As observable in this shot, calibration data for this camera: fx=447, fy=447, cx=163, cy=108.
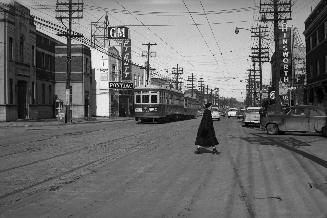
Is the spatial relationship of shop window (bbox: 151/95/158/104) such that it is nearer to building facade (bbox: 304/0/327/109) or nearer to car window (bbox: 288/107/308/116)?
building facade (bbox: 304/0/327/109)

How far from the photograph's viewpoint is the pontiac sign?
207ft

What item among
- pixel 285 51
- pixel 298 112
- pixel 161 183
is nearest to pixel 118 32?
pixel 285 51

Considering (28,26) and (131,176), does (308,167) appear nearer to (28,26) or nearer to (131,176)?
(131,176)

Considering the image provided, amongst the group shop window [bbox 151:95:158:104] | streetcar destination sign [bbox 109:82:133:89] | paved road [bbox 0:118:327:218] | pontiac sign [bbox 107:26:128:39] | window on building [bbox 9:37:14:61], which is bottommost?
paved road [bbox 0:118:327:218]

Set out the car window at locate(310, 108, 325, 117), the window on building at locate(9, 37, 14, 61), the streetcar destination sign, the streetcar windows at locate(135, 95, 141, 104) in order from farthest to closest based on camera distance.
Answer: the streetcar destination sign → the window on building at locate(9, 37, 14, 61) → the streetcar windows at locate(135, 95, 141, 104) → the car window at locate(310, 108, 325, 117)

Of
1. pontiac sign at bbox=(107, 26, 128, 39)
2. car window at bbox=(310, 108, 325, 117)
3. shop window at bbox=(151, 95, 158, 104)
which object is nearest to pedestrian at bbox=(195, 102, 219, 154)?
car window at bbox=(310, 108, 325, 117)

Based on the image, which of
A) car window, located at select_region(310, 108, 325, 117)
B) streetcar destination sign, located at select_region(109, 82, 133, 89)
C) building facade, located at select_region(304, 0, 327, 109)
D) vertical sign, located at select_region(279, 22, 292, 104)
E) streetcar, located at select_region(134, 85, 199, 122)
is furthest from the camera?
streetcar destination sign, located at select_region(109, 82, 133, 89)

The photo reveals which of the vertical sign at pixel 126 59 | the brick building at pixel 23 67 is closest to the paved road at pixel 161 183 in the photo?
the brick building at pixel 23 67

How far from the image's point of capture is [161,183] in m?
9.16

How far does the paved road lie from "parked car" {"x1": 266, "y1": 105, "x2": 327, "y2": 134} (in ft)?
26.5

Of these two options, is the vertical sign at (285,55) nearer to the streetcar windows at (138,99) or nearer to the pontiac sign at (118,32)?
the streetcar windows at (138,99)

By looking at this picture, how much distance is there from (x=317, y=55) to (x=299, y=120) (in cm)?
2233

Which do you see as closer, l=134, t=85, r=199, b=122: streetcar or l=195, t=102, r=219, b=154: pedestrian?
l=195, t=102, r=219, b=154: pedestrian

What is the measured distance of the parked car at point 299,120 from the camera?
22.9 m
